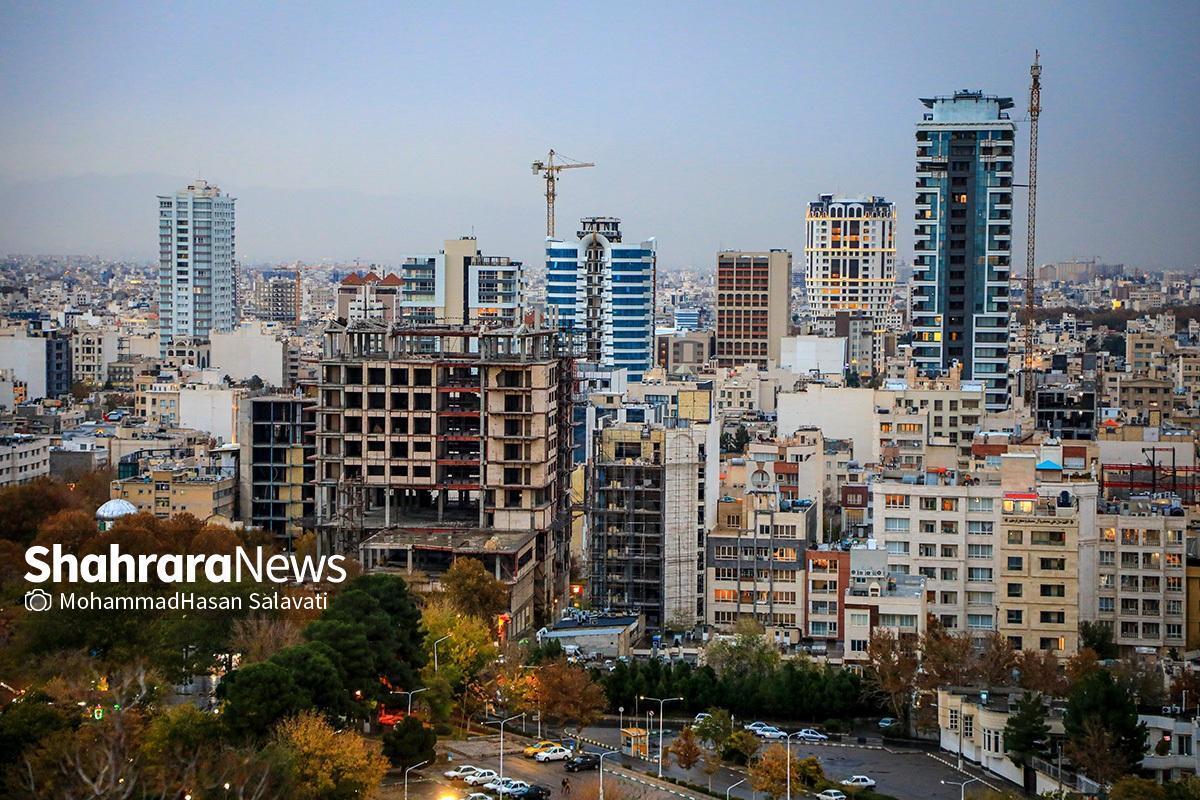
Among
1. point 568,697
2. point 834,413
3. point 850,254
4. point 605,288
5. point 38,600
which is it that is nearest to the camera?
point 568,697

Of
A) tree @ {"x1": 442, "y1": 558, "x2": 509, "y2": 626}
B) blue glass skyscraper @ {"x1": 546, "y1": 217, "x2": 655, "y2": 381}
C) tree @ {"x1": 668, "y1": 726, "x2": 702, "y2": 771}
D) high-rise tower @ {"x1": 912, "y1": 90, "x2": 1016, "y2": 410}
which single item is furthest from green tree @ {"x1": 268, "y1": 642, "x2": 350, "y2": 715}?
blue glass skyscraper @ {"x1": 546, "y1": 217, "x2": 655, "y2": 381}

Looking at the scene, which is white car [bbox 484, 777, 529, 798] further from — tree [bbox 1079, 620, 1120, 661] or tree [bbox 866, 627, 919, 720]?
tree [bbox 1079, 620, 1120, 661]

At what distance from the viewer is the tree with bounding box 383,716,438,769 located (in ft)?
58.5

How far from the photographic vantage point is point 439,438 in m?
25.6

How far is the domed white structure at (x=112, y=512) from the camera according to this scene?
25.7m

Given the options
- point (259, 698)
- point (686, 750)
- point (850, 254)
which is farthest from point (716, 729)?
point (850, 254)

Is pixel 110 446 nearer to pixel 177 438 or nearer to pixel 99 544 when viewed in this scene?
pixel 177 438

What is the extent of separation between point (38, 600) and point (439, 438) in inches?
253

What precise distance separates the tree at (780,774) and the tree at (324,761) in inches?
137

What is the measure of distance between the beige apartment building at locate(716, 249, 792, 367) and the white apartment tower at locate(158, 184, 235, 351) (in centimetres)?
1637

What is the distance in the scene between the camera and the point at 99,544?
22922 mm

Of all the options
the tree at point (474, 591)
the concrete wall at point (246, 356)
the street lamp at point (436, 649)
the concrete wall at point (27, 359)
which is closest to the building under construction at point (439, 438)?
the tree at point (474, 591)

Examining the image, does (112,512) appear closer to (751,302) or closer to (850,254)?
(751,302)

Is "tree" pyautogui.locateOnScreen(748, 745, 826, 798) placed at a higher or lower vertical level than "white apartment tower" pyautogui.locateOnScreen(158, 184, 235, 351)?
lower
